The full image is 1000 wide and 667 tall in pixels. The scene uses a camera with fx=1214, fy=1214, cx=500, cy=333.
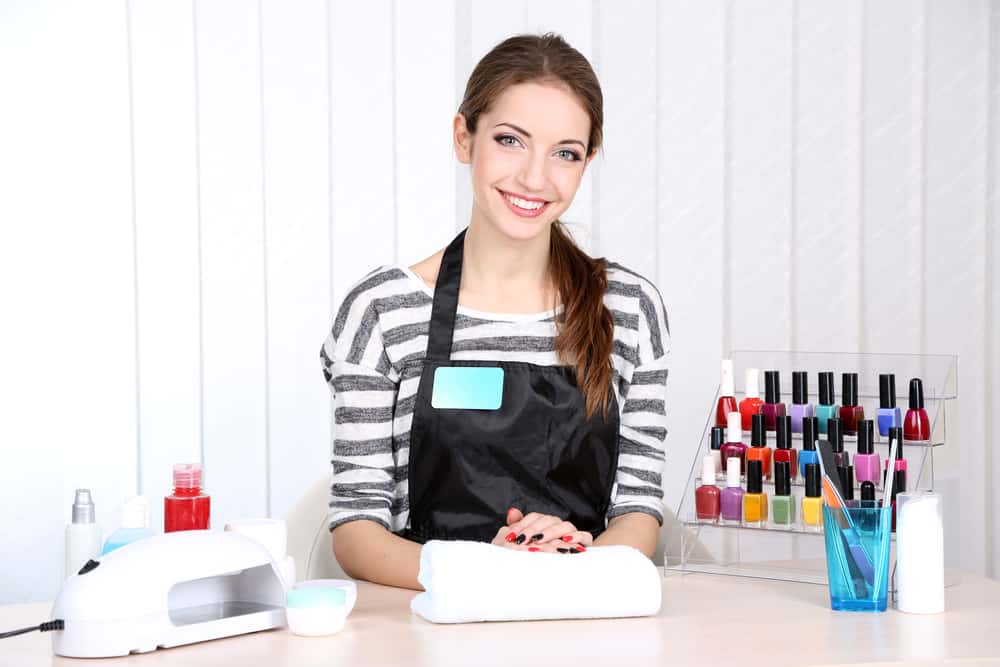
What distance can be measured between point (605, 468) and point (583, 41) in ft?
4.15

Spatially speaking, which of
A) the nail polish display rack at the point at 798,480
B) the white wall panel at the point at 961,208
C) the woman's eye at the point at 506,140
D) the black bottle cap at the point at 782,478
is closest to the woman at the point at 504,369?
the woman's eye at the point at 506,140

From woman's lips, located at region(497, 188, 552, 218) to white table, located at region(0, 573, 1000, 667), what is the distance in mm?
600

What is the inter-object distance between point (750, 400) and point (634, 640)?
1.91 feet

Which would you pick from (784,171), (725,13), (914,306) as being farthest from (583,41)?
(914,306)

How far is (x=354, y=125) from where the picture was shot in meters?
2.58

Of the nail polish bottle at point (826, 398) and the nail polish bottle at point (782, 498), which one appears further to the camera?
the nail polish bottle at point (826, 398)

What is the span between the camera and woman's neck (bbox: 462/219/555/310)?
1.78 m

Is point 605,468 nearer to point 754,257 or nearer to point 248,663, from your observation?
point 248,663

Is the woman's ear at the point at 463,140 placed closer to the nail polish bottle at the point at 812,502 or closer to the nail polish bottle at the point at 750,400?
the nail polish bottle at the point at 750,400

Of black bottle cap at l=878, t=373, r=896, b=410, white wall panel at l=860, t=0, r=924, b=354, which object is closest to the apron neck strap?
black bottle cap at l=878, t=373, r=896, b=410

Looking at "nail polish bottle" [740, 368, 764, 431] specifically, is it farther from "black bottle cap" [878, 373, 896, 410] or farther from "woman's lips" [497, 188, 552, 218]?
"woman's lips" [497, 188, 552, 218]

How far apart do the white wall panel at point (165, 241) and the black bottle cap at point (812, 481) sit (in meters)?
1.38

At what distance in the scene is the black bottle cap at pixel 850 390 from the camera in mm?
1631

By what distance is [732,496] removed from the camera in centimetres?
157
